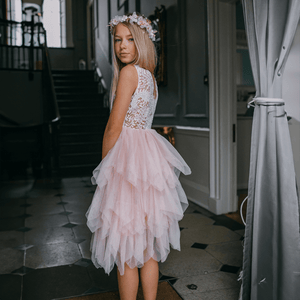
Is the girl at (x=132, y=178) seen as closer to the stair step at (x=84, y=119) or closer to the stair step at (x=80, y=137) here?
the stair step at (x=80, y=137)

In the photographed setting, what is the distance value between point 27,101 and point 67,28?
4.31 meters

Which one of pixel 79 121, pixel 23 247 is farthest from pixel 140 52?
pixel 79 121

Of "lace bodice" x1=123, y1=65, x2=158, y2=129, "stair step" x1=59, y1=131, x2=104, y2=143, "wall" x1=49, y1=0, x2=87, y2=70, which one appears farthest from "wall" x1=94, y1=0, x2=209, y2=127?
"wall" x1=49, y1=0, x2=87, y2=70

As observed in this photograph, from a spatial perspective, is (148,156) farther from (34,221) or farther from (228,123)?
(34,221)

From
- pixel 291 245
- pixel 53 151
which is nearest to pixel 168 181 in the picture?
pixel 291 245

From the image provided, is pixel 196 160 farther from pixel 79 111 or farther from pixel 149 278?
pixel 79 111

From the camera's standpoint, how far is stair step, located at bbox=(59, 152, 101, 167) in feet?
20.6

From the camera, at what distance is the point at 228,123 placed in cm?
341

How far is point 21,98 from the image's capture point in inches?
296

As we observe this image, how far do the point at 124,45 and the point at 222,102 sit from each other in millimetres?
2139

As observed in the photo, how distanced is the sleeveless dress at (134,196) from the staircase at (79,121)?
468 centimetres

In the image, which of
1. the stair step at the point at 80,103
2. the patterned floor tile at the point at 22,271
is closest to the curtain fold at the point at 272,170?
the patterned floor tile at the point at 22,271

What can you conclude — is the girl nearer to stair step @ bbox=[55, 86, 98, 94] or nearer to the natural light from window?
stair step @ bbox=[55, 86, 98, 94]

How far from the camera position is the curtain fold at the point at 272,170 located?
57.5 inches
